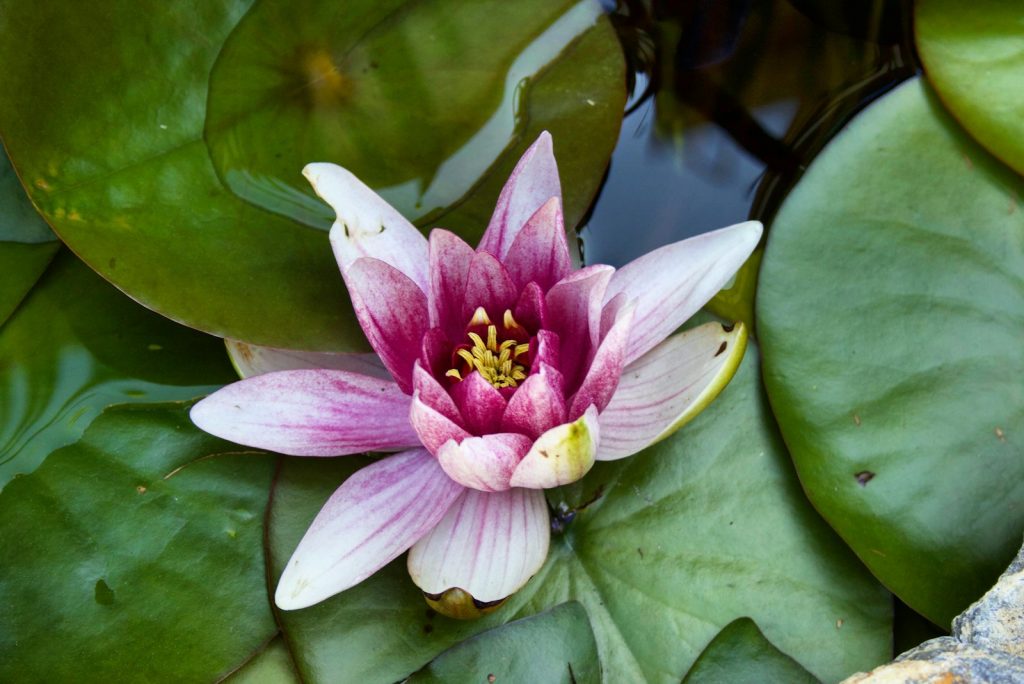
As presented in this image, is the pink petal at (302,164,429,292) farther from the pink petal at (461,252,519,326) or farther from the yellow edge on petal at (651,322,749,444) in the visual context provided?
the yellow edge on petal at (651,322,749,444)

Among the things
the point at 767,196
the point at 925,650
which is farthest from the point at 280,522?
the point at 767,196

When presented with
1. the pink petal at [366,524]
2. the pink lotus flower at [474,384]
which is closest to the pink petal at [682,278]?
the pink lotus flower at [474,384]

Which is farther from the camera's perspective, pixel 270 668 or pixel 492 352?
pixel 270 668

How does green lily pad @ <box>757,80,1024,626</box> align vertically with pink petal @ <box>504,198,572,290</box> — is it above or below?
below

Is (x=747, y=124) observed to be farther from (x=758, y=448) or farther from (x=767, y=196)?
(x=758, y=448)

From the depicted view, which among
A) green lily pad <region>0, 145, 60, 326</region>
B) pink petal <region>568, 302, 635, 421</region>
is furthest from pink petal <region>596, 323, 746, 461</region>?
green lily pad <region>0, 145, 60, 326</region>

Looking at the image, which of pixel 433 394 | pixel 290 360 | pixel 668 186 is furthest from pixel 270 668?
pixel 668 186

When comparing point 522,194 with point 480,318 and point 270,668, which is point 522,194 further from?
point 270,668
